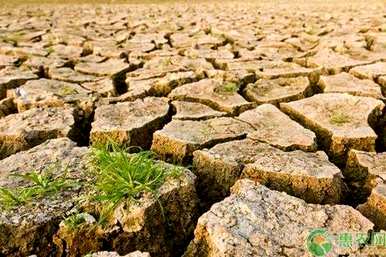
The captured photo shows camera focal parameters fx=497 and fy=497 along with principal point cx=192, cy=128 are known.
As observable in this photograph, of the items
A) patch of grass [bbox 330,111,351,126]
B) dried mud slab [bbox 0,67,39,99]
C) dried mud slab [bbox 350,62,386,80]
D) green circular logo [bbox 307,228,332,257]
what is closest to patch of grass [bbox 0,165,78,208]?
green circular logo [bbox 307,228,332,257]

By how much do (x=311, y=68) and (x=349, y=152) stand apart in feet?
4.82

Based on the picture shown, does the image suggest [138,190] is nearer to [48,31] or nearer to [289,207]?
[289,207]

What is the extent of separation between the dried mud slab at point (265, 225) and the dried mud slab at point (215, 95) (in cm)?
100

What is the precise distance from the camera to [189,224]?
141cm

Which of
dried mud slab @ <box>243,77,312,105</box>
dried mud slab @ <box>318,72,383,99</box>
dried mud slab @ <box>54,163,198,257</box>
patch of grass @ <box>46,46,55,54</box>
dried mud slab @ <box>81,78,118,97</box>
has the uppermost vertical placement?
dried mud slab @ <box>54,163,198,257</box>

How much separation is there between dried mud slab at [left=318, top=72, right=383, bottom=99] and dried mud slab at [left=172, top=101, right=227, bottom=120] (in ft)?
2.20

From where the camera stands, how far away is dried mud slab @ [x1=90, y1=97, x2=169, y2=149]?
1942 mm

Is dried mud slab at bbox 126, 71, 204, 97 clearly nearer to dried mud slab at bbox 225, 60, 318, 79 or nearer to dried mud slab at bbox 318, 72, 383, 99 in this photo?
dried mud slab at bbox 225, 60, 318, 79

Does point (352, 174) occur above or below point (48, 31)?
above

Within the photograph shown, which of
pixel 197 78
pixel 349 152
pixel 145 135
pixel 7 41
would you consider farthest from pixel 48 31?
pixel 349 152

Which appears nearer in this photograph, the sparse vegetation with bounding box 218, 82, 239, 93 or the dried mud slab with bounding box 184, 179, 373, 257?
the dried mud slab with bounding box 184, 179, 373, 257

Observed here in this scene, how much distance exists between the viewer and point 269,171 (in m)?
1.52

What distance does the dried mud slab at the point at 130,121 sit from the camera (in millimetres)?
1942

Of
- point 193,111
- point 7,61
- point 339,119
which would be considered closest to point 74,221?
point 193,111
